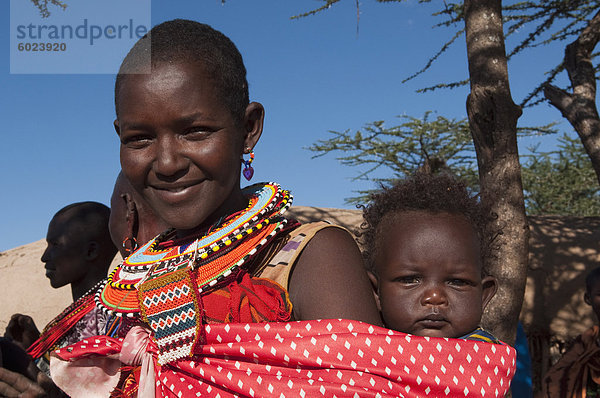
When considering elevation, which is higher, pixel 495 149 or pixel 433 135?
pixel 433 135

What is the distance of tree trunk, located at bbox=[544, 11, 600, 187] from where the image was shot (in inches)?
214

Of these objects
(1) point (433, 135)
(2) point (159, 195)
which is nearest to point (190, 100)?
(2) point (159, 195)

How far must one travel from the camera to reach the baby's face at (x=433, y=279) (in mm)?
1917

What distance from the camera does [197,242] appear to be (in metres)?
1.59

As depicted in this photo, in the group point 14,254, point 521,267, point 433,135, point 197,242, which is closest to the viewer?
point 197,242

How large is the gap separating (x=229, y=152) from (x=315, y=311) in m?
0.48

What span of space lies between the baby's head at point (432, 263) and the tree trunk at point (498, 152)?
5.09ft

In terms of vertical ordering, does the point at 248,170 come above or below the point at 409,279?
above

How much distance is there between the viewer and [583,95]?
5.64 meters

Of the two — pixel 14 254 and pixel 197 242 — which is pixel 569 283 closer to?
pixel 197 242

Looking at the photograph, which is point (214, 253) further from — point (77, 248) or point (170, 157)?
point (77, 248)

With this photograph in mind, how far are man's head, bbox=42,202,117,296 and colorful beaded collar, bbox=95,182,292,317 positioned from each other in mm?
2496

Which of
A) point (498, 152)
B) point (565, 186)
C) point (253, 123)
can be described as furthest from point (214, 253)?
point (565, 186)

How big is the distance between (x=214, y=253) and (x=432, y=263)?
2.55 feet
